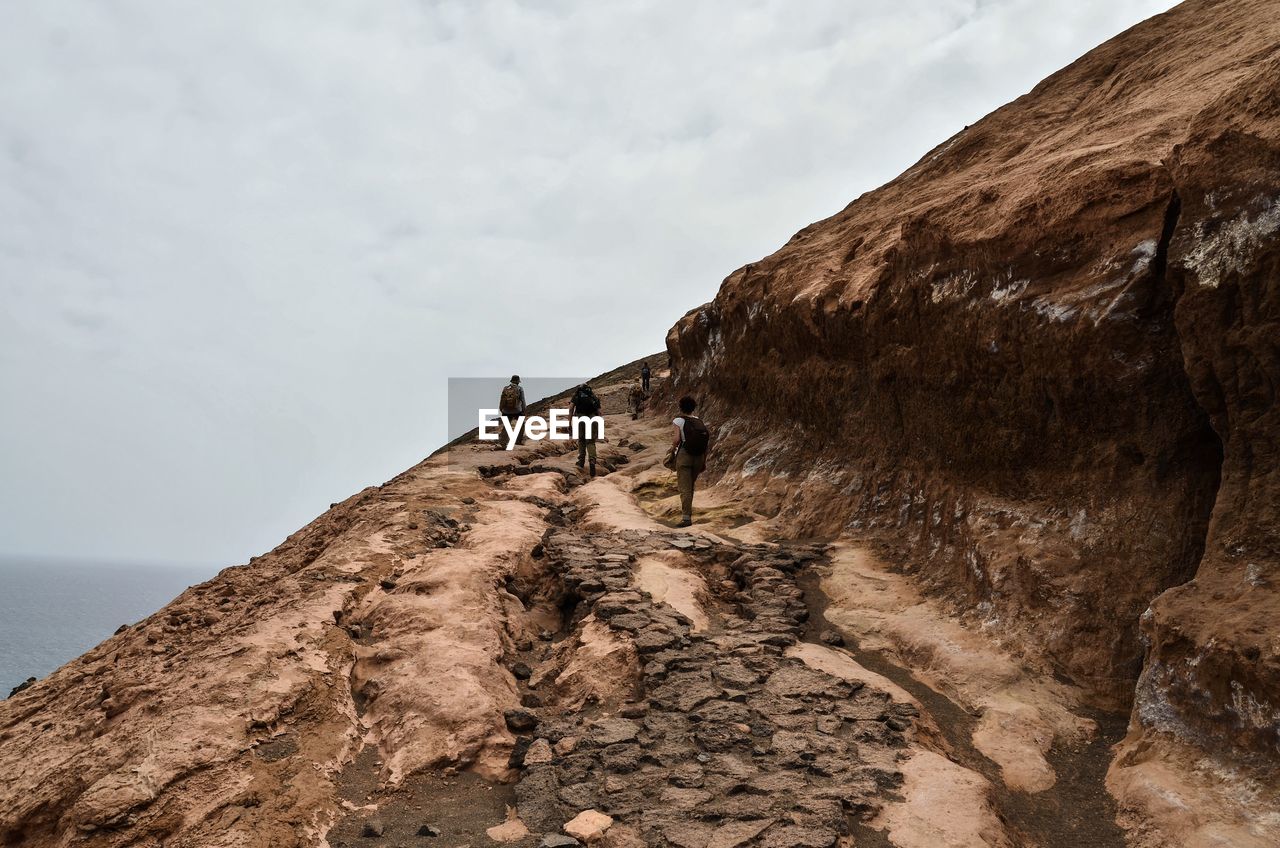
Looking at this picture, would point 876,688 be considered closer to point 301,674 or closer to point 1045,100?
point 301,674

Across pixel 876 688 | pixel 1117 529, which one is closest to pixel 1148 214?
pixel 1117 529

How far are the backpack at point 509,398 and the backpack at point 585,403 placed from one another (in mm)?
3528

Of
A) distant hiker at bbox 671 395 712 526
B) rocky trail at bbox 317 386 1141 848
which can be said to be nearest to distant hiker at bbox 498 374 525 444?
distant hiker at bbox 671 395 712 526

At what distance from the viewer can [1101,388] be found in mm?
7430

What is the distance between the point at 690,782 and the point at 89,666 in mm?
7326

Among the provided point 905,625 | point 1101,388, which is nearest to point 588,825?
point 905,625

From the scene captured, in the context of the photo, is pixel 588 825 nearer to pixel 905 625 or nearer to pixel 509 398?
pixel 905 625

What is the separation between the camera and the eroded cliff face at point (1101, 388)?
5.60 m

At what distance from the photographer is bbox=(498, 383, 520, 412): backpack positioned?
2219 cm

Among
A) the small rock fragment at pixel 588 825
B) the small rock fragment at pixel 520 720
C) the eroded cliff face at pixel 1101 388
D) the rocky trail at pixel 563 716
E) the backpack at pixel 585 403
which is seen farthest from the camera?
the backpack at pixel 585 403

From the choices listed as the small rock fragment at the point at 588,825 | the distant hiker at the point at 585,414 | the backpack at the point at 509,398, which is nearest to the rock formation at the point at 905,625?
the small rock fragment at the point at 588,825

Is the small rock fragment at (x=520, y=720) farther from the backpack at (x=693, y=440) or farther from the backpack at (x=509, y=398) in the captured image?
the backpack at (x=509, y=398)

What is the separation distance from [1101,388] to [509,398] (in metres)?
17.2

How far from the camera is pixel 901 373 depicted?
10.9 metres
